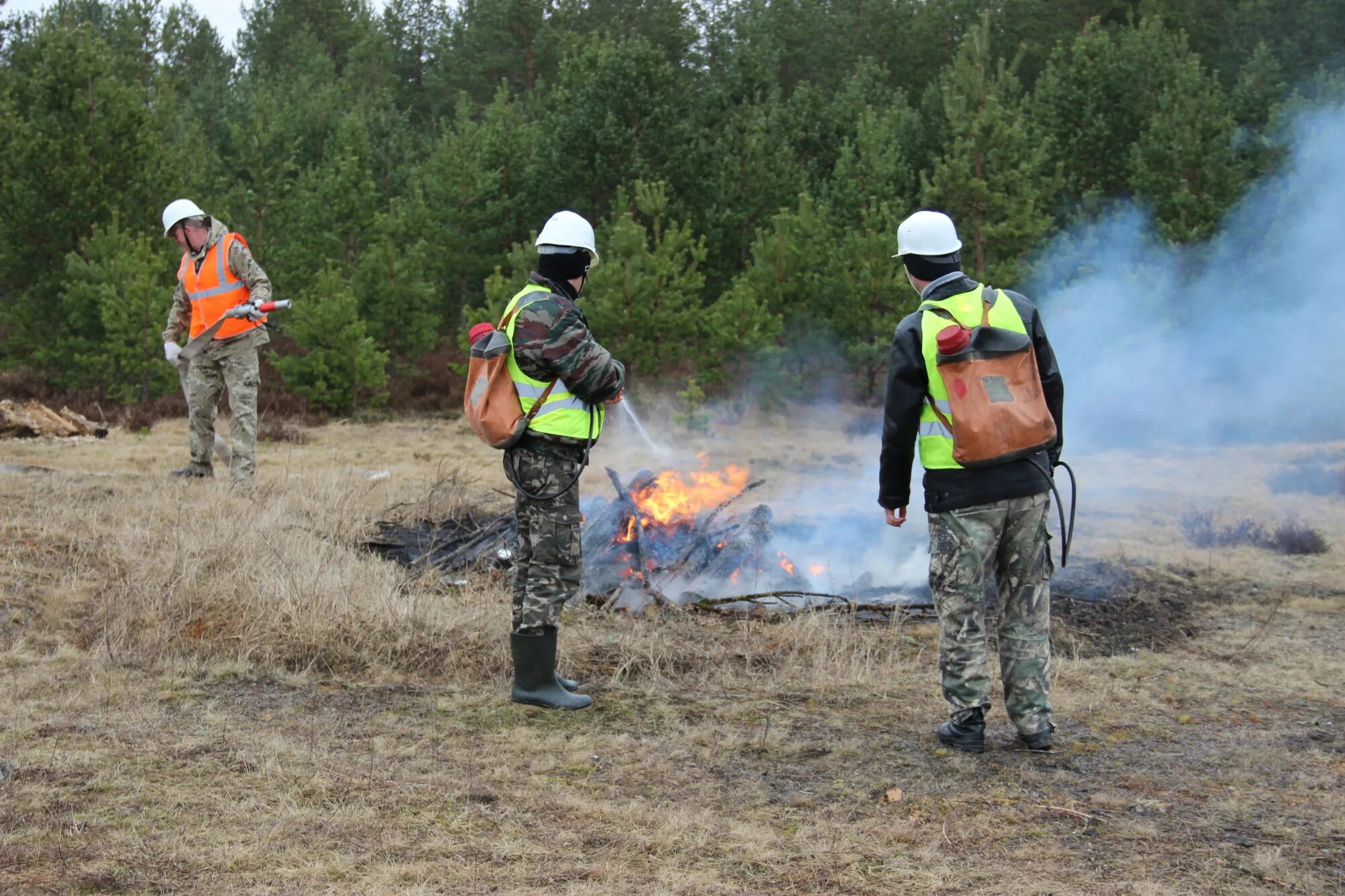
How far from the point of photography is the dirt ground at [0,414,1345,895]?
139 inches

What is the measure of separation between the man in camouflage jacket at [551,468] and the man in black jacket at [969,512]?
1.21 meters

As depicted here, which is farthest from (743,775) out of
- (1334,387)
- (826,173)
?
(826,173)

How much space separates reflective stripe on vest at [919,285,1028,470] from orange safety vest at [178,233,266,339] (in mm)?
6110

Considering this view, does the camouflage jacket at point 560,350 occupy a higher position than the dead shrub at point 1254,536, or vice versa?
the camouflage jacket at point 560,350

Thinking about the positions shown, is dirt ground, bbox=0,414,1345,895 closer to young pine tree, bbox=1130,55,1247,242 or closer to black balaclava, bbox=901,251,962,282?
black balaclava, bbox=901,251,962,282

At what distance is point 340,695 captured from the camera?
5.33 m

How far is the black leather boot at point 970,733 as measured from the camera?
4.59 m

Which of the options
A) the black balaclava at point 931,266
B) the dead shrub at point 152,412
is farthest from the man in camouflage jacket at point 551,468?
the dead shrub at point 152,412

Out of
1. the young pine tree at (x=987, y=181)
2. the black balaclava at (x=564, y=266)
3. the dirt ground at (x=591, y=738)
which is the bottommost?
the dirt ground at (x=591, y=738)

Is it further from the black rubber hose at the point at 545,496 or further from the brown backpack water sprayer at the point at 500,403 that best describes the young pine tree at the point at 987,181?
the brown backpack water sprayer at the point at 500,403

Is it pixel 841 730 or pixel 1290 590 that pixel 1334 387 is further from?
pixel 841 730

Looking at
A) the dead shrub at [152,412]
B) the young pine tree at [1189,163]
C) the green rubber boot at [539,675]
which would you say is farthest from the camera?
the young pine tree at [1189,163]

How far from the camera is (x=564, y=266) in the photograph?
16.4 ft

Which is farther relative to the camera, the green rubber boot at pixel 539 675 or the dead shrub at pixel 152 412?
the dead shrub at pixel 152 412
